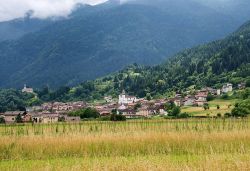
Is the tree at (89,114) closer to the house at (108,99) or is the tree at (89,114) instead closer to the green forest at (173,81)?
the green forest at (173,81)

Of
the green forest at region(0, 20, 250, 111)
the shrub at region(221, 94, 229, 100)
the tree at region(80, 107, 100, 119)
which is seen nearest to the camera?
the tree at region(80, 107, 100, 119)

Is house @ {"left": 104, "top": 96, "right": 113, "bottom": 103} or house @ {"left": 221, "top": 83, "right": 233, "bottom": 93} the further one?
house @ {"left": 104, "top": 96, "right": 113, "bottom": 103}

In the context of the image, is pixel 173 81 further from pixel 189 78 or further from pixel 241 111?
pixel 241 111

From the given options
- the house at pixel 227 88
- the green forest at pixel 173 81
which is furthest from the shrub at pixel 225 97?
the green forest at pixel 173 81

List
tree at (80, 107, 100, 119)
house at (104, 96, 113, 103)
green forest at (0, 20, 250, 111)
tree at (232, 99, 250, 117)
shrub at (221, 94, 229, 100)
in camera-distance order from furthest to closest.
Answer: house at (104, 96, 113, 103) < green forest at (0, 20, 250, 111) < shrub at (221, 94, 229, 100) < tree at (80, 107, 100, 119) < tree at (232, 99, 250, 117)

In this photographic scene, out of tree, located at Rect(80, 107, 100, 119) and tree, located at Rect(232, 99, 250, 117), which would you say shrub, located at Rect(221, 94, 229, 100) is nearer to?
tree, located at Rect(232, 99, 250, 117)

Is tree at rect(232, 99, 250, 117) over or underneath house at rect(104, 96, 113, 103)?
underneath

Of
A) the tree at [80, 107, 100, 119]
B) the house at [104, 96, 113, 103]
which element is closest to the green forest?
the house at [104, 96, 113, 103]

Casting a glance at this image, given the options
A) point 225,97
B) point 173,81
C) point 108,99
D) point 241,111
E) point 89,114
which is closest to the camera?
point 241,111

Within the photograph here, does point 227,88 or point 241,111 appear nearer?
point 241,111

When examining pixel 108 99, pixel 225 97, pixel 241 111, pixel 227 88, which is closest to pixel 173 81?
pixel 108 99

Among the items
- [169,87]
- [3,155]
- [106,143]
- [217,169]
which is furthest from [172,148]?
[169,87]

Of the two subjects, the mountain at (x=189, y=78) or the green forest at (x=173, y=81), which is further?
the green forest at (x=173, y=81)

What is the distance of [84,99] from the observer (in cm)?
18375
